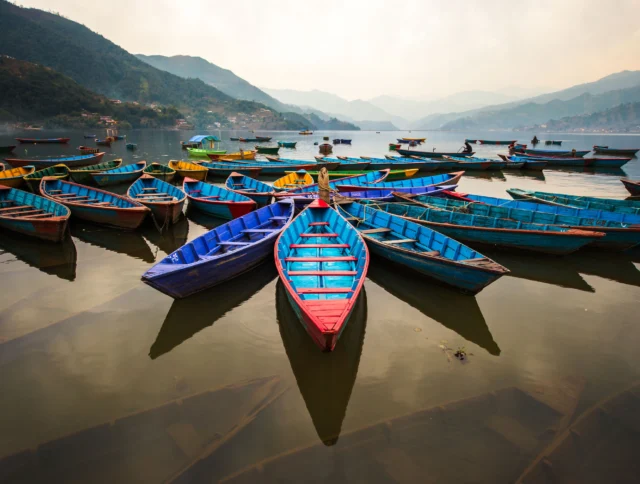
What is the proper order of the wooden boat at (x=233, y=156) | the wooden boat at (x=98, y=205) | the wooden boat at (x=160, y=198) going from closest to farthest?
the wooden boat at (x=98, y=205)
the wooden boat at (x=160, y=198)
the wooden boat at (x=233, y=156)

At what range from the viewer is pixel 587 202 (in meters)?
15.1

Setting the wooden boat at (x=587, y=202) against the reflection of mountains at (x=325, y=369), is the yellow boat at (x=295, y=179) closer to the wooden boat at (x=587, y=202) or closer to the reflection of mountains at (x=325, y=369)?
the wooden boat at (x=587, y=202)

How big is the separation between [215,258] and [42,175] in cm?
2177

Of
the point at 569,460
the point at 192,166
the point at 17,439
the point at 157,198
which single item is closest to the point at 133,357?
the point at 17,439

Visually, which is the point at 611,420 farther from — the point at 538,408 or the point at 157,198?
the point at 157,198

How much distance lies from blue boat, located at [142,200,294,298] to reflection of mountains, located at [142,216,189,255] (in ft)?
10.9

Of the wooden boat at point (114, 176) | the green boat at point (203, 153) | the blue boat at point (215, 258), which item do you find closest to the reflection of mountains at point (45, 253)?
the blue boat at point (215, 258)

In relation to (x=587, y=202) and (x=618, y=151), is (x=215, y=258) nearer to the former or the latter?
(x=587, y=202)

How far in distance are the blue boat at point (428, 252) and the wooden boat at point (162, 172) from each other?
16.5 meters

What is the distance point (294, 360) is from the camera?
676 centimetres

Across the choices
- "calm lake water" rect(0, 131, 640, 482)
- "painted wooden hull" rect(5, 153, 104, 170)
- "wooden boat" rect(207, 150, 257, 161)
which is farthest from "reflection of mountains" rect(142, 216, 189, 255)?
"wooden boat" rect(207, 150, 257, 161)

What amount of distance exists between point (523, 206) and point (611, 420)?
1192 centimetres

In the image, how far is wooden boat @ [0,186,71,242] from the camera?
37.8 feet

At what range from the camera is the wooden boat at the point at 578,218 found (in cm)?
1147
